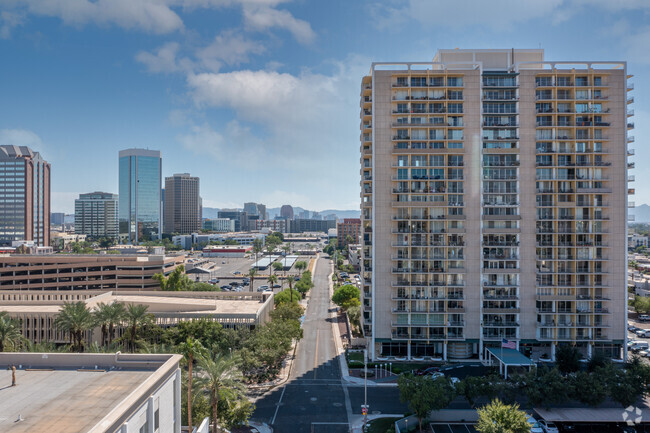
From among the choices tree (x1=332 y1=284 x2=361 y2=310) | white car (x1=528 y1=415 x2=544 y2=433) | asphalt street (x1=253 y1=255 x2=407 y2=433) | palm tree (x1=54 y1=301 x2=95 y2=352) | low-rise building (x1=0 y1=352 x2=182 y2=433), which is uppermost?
low-rise building (x1=0 y1=352 x2=182 y2=433)

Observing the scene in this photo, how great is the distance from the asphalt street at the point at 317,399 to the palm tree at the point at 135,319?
22.9 metres

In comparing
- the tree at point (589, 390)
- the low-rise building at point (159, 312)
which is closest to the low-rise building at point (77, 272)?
the low-rise building at point (159, 312)

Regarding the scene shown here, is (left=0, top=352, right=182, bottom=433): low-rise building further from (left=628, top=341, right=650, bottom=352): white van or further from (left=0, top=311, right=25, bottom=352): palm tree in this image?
(left=628, top=341, right=650, bottom=352): white van

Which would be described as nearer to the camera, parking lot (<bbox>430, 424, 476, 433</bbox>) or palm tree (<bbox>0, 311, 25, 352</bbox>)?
parking lot (<bbox>430, 424, 476, 433</bbox>)

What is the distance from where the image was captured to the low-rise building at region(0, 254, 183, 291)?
356 feet

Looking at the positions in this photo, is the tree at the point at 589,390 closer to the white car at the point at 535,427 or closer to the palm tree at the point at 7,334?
the white car at the point at 535,427

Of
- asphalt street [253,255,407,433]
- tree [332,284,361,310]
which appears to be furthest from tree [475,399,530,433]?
tree [332,284,361,310]

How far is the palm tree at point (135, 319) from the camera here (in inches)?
2341

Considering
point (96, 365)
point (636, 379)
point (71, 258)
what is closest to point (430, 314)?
point (636, 379)

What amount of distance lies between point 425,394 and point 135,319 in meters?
43.7

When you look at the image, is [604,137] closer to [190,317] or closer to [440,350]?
[440,350]

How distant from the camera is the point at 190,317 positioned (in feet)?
226

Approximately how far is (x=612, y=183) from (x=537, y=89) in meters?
21.4

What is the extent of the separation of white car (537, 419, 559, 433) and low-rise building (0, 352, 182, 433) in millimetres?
40657
